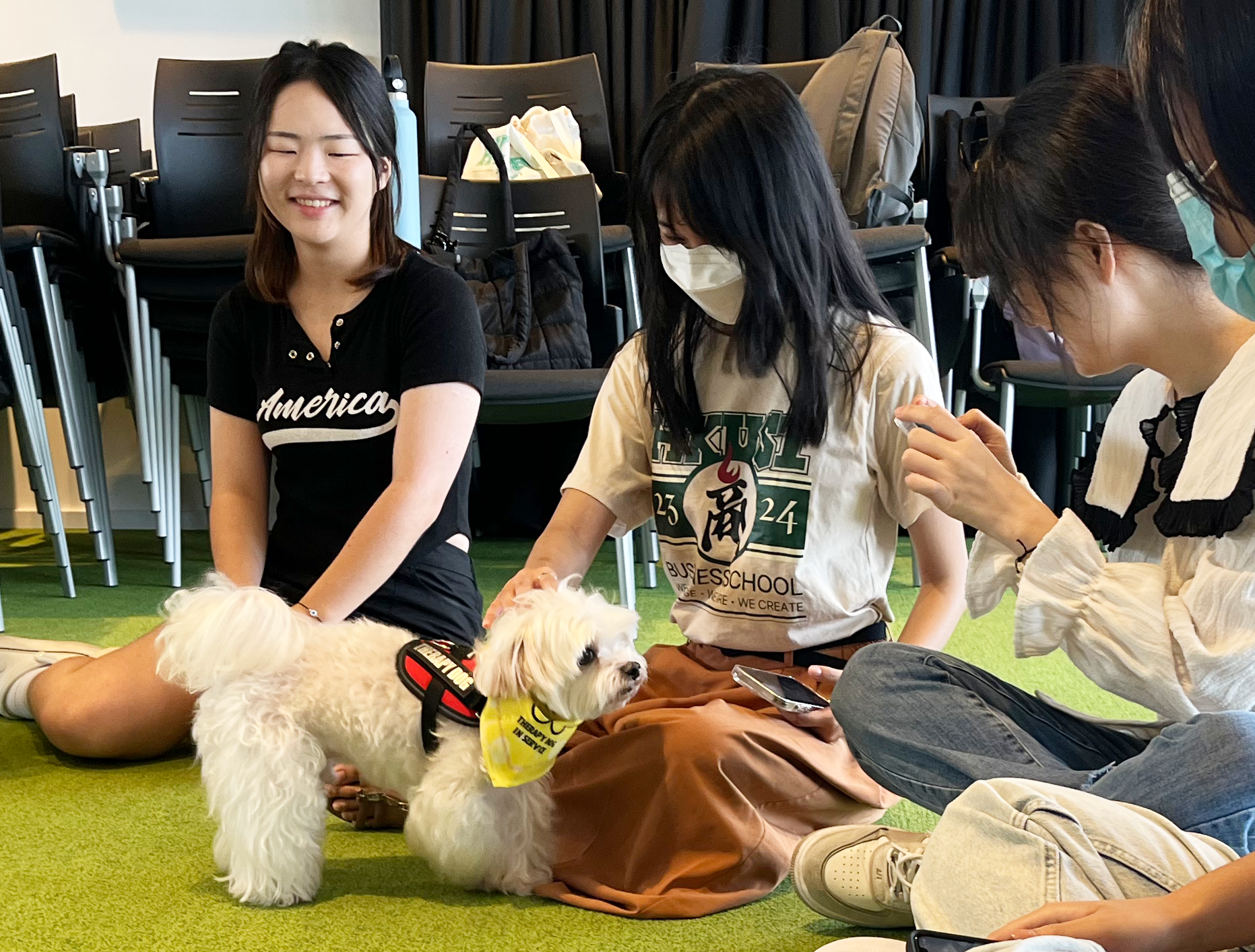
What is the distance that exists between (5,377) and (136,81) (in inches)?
63.0

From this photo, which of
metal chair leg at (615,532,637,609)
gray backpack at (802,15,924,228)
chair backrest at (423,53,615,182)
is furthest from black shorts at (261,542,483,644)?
chair backrest at (423,53,615,182)

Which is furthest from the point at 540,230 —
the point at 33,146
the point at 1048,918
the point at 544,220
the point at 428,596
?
the point at 1048,918

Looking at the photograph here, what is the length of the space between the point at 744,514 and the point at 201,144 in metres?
2.54

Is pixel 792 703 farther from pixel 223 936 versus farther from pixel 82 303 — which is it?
pixel 82 303

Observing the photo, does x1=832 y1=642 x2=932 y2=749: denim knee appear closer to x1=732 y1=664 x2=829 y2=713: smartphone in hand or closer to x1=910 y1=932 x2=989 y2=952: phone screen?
x1=732 y1=664 x2=829 y2=713: smartphone in hand

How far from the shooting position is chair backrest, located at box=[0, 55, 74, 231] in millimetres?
3383

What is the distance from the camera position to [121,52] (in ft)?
13.3

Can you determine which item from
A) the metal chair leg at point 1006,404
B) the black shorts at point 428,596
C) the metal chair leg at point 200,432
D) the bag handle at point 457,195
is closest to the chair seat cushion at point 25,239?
the metal chair leg at point 200,432

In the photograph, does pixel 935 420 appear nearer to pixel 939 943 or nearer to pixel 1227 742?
pixel 1227 742

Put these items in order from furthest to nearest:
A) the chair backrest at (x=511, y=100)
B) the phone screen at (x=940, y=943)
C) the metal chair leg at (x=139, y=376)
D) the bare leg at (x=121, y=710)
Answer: the chair backrest at (x=511, y=100) < the metal chair leg at (x=139, y=376) < the bare leg at (x=121, y=710) < the phone screen at (x=940, y=943)

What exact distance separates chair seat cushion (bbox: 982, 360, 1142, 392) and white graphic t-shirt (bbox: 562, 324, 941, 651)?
1.48 m

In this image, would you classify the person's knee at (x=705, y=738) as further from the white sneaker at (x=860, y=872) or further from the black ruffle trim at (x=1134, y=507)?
the black ruffle trim at (x=1134, y=507)

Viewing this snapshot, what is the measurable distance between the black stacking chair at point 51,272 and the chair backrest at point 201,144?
0.89ft

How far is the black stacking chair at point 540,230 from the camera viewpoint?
2707 millimetres
